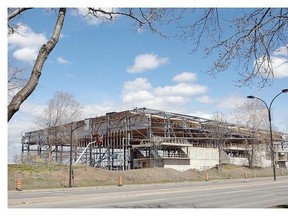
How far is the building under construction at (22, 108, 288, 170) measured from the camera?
58219mm

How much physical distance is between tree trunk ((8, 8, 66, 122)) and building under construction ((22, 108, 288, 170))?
160 ft

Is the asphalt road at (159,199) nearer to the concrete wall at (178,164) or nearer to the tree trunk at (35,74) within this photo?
the tree trunk at (35,74)

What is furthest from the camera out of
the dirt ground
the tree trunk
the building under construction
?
the building under construction

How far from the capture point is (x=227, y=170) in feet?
191

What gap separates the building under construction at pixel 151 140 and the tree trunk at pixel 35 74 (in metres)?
48.9

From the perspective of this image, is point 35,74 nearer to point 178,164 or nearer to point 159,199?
point 159,199

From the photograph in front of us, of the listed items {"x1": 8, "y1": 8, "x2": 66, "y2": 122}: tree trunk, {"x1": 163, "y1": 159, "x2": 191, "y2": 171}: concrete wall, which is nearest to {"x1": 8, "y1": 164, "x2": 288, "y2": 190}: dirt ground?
{"x1": 163, "y1": 159, "x2": 191, "y2": 171}: concrete wall

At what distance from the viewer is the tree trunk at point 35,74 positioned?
618 centimetres

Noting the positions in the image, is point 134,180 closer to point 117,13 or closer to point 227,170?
point 227,170

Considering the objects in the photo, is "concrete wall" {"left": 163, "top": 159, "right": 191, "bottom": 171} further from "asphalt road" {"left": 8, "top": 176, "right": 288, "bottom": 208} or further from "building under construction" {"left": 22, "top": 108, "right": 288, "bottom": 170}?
"asphalt road" {"left": 8, "top": 176, "right": 288, "bottom": 208}

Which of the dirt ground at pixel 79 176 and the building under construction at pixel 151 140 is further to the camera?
the building under construction at pixel 151 140

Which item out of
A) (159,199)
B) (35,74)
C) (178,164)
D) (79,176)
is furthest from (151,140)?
(35,74)

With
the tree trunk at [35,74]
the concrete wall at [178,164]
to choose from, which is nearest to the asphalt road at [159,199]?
the tree trunk at [35,74]

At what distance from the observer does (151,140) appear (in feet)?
184
